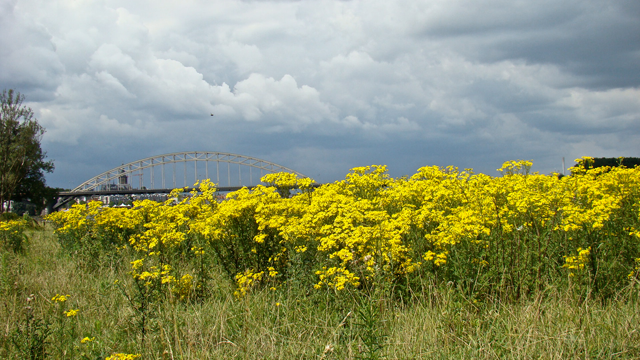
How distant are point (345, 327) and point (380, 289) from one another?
18.8 inches

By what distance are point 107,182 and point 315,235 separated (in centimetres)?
10676

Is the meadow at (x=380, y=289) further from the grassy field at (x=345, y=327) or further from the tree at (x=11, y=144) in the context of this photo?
the tree at (x=11, y=144)

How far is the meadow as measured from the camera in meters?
3.53

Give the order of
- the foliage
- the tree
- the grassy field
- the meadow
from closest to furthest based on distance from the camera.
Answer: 1. the grassy field
2. the meadow
3. the foliage
4. the tree

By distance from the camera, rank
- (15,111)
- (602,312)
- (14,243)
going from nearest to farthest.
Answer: (602,312), (14,243), (15,111)

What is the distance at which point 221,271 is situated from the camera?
591cm

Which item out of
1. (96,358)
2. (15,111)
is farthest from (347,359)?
(15,111)

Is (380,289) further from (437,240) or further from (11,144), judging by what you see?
(11,144)

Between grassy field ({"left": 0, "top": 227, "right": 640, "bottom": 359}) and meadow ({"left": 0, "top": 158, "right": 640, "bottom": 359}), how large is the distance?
0.06 ft

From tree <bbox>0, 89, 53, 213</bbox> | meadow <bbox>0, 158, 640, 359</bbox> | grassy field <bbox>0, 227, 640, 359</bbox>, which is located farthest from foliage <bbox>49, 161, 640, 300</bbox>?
tree <bbox>0, 89, 53, 213</bbox>

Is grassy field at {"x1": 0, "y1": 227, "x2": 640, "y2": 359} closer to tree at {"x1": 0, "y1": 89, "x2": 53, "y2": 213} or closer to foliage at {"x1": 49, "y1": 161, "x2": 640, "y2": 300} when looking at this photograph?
foliage at {"x1": 49, "y1": 161, "x2": 640, "y2": 300}

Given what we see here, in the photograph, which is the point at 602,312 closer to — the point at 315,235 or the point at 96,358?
the point at 315,235

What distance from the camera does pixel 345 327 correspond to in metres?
3.84

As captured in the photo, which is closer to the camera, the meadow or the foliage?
the meadow
